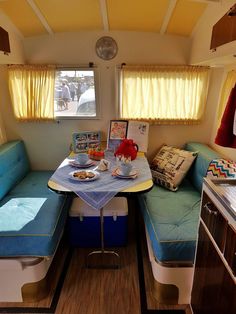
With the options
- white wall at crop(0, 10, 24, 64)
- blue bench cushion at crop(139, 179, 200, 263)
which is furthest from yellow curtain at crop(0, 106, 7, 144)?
blue bench cushion at crop(139, 179, 200, 263)

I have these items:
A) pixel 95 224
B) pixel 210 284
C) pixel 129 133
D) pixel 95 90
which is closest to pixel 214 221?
pixel 210 284

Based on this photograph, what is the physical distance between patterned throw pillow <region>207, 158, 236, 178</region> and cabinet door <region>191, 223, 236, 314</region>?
0.79 metres

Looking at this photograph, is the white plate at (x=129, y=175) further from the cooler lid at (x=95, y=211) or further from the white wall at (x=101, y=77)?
the white wall at (x=101, y=77)

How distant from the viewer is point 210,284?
119 cm

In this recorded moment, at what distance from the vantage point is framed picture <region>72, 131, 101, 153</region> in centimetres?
266

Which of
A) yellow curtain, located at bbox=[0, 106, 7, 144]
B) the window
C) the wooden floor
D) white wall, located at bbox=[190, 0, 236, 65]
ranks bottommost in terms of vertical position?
the wooden floor

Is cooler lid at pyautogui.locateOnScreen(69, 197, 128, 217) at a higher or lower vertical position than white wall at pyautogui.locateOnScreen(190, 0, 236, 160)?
lower

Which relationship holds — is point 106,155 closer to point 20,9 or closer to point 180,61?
point 180,61

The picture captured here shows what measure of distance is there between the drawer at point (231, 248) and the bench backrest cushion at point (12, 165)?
2.03 m

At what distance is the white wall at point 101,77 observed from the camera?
2.62 metres

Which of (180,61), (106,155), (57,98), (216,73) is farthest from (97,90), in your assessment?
(216,73)

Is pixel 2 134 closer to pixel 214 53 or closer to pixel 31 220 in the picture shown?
pixel 31 220

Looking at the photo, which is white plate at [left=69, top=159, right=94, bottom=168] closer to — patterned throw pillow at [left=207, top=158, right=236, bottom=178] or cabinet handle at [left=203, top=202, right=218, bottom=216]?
patterned throw pillow at [left=207, top=158, right=236, bottom=178]

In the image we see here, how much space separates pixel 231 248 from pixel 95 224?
144cm
